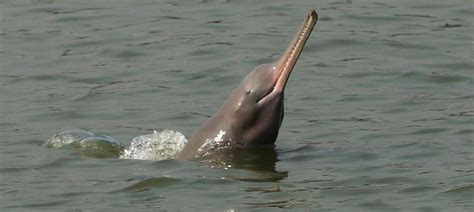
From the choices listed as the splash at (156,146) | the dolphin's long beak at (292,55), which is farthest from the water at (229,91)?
the dolphin's long beak at (292,55)

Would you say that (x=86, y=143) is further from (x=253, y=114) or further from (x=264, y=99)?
(x=264, y=99)

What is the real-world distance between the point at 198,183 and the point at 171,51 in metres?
5.23

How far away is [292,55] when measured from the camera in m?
11.4

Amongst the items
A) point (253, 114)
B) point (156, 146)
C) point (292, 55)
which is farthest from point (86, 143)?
point (292, 55)

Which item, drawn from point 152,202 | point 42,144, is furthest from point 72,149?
point 152,202

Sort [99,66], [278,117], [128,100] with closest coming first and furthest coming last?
[278,117] → [128,100] → [99,66]

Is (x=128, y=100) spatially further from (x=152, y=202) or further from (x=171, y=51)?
(x=152, y=202)

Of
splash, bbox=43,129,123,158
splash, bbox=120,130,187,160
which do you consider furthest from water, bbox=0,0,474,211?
splash, bbox=120,130,187,160

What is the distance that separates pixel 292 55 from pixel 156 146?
153cm

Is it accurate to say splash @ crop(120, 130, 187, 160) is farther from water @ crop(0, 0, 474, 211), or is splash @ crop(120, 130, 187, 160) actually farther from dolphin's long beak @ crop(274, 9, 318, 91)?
dolphin's long beak @ crop(274, 9, 318, 91)

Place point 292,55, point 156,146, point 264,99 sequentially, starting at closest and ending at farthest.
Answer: point 292,55 → point 264,99 → point 156,146

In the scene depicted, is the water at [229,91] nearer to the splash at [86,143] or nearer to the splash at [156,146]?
the splash at [86,143]

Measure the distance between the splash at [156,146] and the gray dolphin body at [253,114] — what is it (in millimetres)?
297

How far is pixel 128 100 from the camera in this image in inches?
559
